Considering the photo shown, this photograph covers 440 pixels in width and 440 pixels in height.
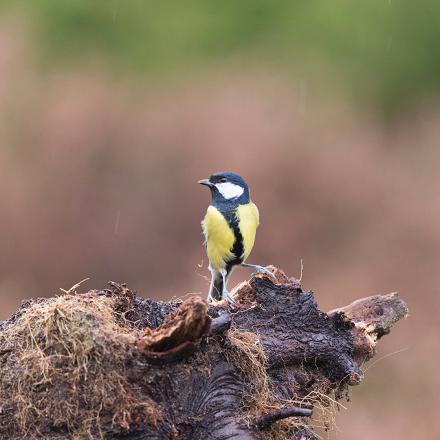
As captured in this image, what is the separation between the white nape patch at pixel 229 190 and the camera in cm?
373

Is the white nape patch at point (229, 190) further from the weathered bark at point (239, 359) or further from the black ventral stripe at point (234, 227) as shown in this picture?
the weathered bark at point (239, 359)

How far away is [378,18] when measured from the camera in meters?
7.37

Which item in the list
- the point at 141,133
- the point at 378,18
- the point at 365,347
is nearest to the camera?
Answer: the point at 365,347

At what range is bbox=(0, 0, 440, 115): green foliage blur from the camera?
7305 mm

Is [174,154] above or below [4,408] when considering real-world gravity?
above

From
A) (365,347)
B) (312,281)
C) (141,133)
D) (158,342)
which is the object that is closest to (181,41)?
(141,133)

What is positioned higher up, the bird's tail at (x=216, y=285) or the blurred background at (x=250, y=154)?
the blurred background at (x=250, y=154)

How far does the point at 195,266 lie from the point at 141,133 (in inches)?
41.6

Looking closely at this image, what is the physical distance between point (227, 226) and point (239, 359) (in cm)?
107

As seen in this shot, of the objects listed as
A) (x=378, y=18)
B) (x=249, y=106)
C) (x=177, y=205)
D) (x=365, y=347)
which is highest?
(x=378, y=18)

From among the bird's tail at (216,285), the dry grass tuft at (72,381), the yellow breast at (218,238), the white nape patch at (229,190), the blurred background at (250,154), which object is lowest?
the dry grass tuft at (72,381)

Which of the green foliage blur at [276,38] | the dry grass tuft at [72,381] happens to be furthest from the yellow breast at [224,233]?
the green foliage blur at [276,38]

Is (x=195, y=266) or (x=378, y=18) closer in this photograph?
(x=195, y=266)

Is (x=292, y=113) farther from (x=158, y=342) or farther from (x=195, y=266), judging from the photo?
(x=158, y=342)
